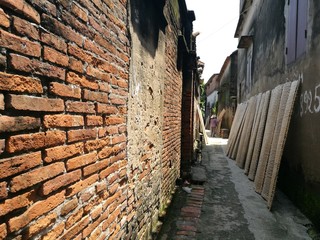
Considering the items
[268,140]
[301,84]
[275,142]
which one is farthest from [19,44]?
[268,140]

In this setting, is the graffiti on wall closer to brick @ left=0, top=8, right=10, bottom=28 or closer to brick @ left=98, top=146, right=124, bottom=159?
brick @ left=98, top=146, right=124, bottom=159

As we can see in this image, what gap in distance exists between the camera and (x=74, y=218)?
1509 millimetres

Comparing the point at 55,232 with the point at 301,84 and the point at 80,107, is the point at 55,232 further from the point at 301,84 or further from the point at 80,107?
the point at 301,84

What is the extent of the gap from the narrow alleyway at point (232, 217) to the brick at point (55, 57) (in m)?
2.75

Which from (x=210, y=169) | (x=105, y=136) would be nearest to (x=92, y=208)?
(x=105, y=136)

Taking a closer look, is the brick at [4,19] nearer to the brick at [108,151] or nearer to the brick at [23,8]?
the brick at [23,8]

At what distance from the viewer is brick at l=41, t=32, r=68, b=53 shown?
123 cm

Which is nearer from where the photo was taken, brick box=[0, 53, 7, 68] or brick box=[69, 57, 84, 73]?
brick box=[0, 53, 7, 68]

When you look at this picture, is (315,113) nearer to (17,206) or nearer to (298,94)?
(298,94)

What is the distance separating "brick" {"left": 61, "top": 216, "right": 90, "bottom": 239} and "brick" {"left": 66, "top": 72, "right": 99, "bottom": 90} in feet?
2.66

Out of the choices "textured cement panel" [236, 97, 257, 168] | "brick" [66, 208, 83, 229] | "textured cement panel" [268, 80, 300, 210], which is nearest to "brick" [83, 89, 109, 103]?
"brick" [66, 208, 83, 229]

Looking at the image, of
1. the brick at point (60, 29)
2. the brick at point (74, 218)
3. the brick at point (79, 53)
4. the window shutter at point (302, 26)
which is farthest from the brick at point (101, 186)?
the window shutter at point (302, 26)

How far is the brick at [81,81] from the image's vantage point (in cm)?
145

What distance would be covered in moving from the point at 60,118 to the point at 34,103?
0.20 m
